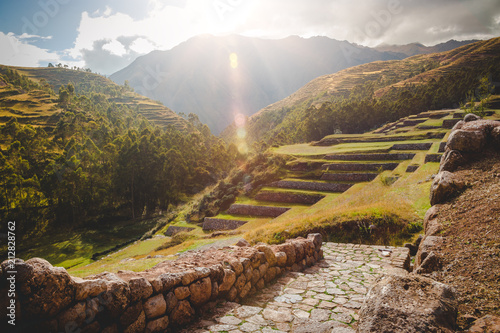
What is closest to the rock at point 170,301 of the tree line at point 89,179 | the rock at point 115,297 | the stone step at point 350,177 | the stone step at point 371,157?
the rock at point 115,297

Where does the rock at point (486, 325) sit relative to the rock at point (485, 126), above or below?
below

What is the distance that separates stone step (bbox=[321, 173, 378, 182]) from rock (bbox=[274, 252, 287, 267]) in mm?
26390

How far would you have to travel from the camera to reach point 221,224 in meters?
29.7

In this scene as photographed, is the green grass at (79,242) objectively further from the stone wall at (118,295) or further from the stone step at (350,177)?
the stone wall at (118,295)

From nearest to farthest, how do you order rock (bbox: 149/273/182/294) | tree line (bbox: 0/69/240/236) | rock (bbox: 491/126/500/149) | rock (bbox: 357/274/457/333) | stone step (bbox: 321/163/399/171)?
rock (bbox: 357/274/457/333) < rock (bbox: 149/273/182/294) < rock (bbox: 491/126/500/149) < stone step (bbox: 321/163/399/171) < tree line (bbox: 0/69/240/236)

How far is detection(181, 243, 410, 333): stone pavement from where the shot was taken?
384 cm

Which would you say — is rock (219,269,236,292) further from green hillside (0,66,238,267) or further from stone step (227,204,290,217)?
green hillside (0,66,238,267)

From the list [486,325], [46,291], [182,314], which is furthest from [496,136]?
[46,291]

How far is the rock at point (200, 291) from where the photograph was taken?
4211 millimetres

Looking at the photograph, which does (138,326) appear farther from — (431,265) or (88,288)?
(431,265)

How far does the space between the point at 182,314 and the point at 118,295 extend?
1135 mm

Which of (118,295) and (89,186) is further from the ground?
(118,295)

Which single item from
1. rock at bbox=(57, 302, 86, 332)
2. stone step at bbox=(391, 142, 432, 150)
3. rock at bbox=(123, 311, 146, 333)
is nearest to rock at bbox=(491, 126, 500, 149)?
rock at bbox=(123, 311, 146, 333)

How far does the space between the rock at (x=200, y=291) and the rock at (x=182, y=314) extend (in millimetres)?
140
